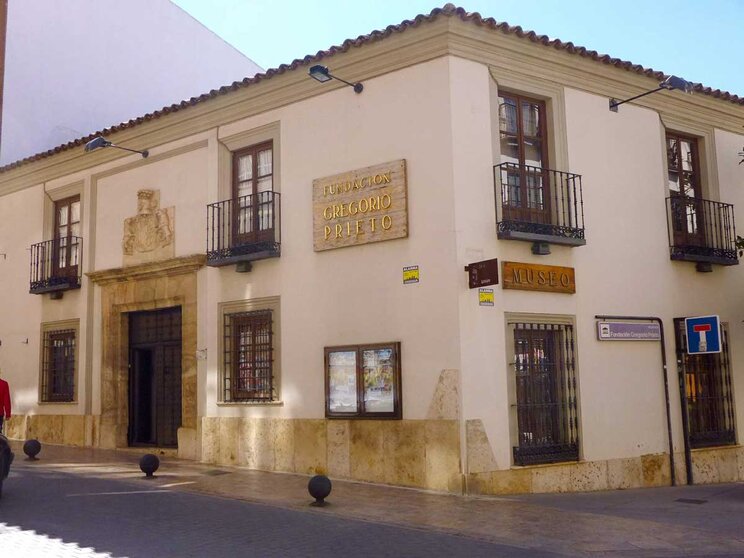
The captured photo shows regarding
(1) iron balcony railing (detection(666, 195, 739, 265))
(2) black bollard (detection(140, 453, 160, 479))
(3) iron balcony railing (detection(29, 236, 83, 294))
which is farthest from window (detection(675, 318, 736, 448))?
(3) iron balcony railing (detection(29, 236, 83, 294))

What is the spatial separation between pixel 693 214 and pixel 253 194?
7.13m

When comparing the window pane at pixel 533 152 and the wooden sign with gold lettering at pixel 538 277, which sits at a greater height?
the window pane at pixel 533 152

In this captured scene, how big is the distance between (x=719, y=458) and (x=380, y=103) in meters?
7.48

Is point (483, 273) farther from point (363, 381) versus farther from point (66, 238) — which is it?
point (66, 238)

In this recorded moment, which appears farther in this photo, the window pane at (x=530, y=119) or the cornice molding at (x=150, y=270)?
the cornice molding at (x=150, y=270)

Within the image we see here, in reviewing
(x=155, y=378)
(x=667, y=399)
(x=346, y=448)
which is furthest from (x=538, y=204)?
(x=155, y=378)

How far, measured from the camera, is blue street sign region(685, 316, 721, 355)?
39.2ft

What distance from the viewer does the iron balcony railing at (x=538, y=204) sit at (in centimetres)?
1150

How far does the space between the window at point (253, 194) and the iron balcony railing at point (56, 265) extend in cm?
431

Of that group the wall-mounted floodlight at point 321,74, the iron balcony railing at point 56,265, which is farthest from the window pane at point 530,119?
the iron balcony railing at point 56,265

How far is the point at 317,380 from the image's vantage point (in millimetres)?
12516

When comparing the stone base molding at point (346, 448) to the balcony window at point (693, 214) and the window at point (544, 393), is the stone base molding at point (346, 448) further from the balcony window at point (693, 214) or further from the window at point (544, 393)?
the balcony window at point (693, 214)

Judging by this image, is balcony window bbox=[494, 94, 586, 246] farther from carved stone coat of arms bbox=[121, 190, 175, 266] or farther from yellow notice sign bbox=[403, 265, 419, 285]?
carved stone coat of arms bbox=[121, 190, 175, 266]

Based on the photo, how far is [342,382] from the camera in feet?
39.8
